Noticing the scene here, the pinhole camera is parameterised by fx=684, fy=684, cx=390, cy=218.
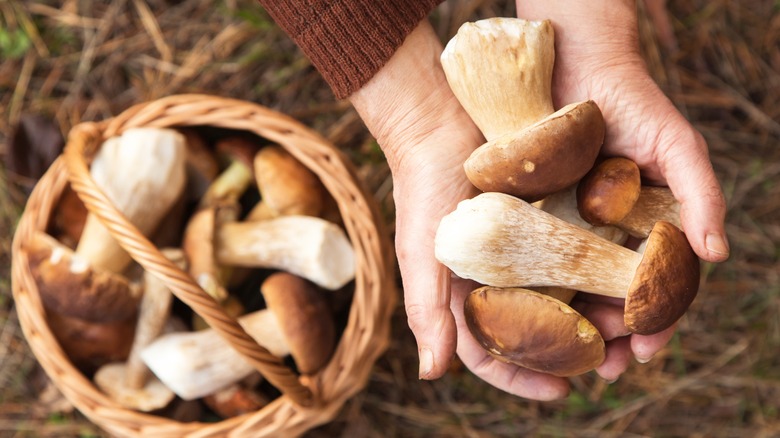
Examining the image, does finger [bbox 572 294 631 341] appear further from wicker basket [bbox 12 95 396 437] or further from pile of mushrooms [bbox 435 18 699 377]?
wicker basket [bbox 12 95 396 437]

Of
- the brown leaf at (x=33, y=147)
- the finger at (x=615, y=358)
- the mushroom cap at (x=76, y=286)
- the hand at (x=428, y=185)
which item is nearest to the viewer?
the hand at (x=428, y=185)

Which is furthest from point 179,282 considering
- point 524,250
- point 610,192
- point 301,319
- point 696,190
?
point 696,190

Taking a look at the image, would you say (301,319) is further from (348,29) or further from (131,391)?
(348,29)

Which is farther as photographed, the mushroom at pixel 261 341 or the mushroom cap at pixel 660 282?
the mushroom at pixel 261 341

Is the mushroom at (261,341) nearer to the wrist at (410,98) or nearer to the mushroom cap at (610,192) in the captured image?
the wrist at (410,98)

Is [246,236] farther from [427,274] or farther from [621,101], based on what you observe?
[621,101]

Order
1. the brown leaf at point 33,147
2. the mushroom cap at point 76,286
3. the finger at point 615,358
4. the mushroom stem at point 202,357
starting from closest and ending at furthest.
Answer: the finger at point 615,358 < the mushroom cap at point 76,286 < the mushroom stem at point 202,357 < the brown leaf at point 33,147

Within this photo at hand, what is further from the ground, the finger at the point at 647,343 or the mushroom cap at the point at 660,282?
the mushroom cap at the point at 660,282

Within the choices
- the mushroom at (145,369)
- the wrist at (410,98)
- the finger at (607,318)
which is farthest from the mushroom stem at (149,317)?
the finger at (607,318)
